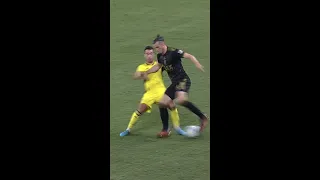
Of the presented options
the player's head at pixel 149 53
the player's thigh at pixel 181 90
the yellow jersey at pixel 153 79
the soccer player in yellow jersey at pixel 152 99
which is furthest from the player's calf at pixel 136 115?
the player's head at pixel 149 53

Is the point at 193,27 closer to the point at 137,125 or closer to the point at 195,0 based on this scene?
the point at 195,0

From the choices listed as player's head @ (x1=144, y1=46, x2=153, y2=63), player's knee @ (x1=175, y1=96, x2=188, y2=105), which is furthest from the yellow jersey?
player's knee @ (x1=175, y1=96, x2=188, y2=105)

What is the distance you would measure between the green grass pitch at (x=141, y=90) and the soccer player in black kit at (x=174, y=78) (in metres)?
0.51

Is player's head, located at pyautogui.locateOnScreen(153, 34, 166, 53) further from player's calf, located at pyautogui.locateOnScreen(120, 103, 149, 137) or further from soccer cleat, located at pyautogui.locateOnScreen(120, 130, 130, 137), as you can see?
soccer cleat, located at pyautogui.locateOnScreen(120, 130, 130, 137)

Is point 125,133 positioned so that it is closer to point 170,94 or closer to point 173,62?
point 170,94

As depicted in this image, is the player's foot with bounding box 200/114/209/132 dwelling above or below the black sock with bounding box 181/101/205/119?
below

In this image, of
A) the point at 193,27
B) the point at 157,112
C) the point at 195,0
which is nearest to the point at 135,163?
the point at 157,112

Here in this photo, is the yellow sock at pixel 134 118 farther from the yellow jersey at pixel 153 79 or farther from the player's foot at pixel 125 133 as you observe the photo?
the yellow jersey at pixel 153 79

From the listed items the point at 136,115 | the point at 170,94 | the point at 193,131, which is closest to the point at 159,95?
the point at 170,94

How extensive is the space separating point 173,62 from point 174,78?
245 mm

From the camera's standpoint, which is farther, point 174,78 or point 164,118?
point 164,118

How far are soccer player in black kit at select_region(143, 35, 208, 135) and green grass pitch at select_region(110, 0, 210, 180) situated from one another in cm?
51

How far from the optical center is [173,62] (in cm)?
902

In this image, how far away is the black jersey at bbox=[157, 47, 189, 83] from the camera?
9016 mm
